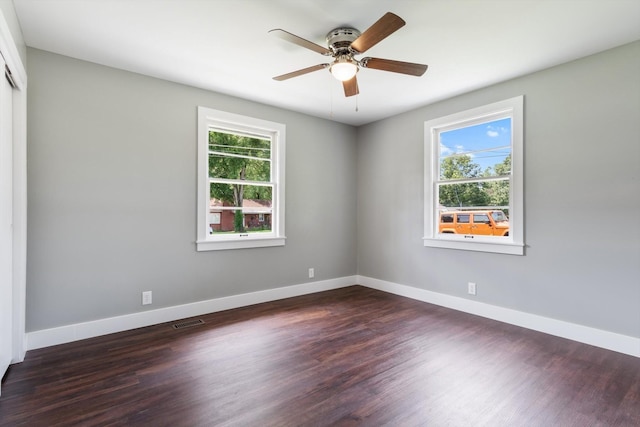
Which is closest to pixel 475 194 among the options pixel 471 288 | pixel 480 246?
pixel 480 246

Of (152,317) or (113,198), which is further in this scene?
(152,317)

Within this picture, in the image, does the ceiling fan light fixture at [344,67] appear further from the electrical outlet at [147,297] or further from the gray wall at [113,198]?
the electrical outlet at [147,297]

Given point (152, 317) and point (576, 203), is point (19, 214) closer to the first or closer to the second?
point (152, 317)

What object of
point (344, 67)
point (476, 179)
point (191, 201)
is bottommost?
point (191, 201)

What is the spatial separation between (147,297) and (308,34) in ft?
9.67

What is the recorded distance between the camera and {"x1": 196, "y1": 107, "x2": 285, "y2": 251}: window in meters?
3.58

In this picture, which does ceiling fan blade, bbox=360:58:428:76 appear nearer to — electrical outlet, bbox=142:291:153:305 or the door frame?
the door frame

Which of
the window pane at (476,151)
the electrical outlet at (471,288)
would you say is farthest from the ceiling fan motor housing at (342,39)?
the electrical outlet at (471,288)

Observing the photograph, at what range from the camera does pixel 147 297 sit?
320 cm

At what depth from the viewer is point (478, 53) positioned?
9.04 ft

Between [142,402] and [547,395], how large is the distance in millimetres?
2584

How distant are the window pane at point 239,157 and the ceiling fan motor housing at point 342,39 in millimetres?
1908

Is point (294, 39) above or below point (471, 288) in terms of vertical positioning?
above

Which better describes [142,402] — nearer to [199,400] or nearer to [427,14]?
[199,400]
